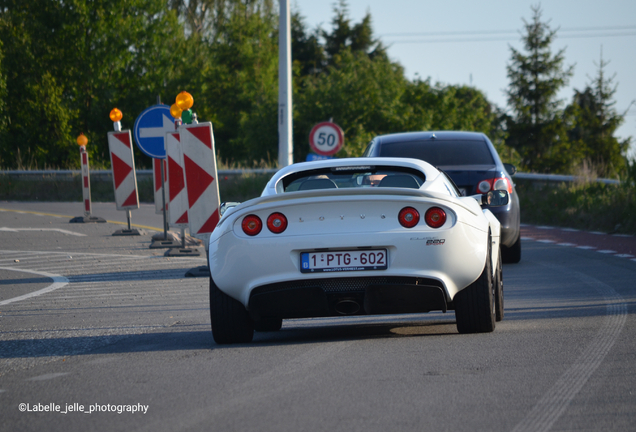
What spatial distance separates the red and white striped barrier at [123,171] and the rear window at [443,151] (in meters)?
6.66

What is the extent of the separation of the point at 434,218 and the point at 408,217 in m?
0.18

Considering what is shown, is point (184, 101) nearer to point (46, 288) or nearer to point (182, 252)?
point (182, 252)

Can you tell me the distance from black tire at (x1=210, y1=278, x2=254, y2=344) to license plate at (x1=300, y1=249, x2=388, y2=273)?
687 millimetres

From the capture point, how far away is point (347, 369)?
5.08 metres

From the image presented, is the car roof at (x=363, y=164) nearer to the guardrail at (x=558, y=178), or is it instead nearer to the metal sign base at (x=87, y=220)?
the guardrail at (x=558, y=178)

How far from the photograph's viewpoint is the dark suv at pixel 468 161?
35.6ft

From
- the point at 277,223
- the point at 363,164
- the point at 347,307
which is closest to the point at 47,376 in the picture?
the point at 277,223

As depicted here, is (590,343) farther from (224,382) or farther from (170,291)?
(170,291)

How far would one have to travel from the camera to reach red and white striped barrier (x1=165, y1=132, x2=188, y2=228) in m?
13.0

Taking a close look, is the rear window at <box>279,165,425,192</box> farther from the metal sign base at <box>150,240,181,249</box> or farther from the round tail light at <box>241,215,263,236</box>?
the metal sign base at <box>150,240,181,249</box>

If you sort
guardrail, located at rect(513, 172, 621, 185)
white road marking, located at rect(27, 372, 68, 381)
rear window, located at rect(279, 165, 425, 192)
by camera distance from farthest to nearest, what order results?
guardrail, located at rect(513, 172, 621, 185) → rear window, located at rect(279, 165, 425, 192) → white road marking, located at rect(27, 372, 68, 381)

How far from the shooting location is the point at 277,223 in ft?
18.8

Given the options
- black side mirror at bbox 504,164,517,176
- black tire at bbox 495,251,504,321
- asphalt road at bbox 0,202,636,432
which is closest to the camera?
asphalt road at bbox 0,202,636,432

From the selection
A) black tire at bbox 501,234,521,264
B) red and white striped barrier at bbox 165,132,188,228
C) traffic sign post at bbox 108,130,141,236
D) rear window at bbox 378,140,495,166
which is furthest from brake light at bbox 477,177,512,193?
traffic sign post at bbox 108,130,141,236
